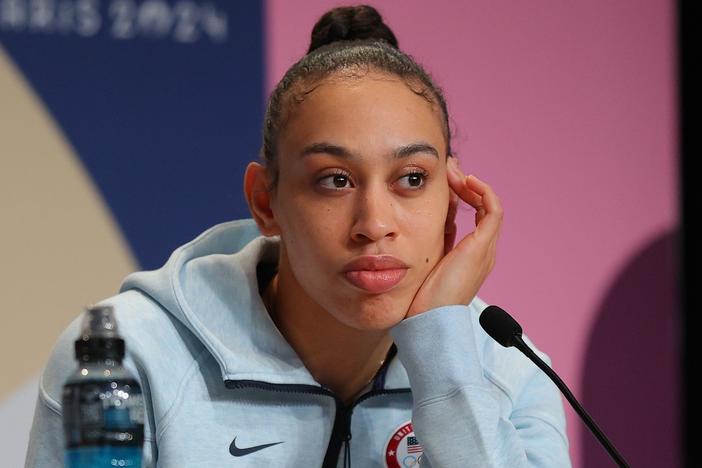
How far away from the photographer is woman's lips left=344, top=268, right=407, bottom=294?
1420 millimetres

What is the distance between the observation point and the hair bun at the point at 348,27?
1.69 metres

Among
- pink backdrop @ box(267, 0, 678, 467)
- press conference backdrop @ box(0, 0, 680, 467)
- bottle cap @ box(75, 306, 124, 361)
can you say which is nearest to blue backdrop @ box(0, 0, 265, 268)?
press conference backdrop @ box(0, 0, 680, 467)

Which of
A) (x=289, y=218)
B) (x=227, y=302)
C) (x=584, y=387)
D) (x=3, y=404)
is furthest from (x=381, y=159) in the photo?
(x=584, y=387)

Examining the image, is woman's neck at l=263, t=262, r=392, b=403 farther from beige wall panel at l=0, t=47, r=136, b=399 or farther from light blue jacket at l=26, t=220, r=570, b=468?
beige wall panel at l=0, t=47, r=136, b=399

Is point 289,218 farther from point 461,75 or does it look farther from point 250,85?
point 461,75

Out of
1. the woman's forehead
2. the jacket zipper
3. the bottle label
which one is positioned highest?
the woman's forehead

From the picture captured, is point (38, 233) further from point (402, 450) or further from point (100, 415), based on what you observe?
point (100, 415)

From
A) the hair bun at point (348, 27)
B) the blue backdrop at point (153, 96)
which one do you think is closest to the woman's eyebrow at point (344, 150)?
the hair bun at point (348, 27)

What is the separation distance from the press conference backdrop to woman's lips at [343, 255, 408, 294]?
0.78m

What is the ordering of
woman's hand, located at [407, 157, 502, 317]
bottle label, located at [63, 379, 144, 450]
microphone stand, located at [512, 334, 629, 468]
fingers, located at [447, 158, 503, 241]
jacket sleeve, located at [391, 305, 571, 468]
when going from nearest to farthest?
bottle label, located at [63, 379, 144, 450]
microphone stand, located at [512, 334, 629, 468]
jacket sleeve, located at [391, 305, 571, 468]
woman's hand, located at [407, 157, 502, 317]
fingers, located at [447, 158, 503, 241]

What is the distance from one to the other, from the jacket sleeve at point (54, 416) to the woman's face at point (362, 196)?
11.4 inches

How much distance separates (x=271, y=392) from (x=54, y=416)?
0.95 ft

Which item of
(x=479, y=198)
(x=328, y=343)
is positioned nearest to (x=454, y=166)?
(x=479, y=198)

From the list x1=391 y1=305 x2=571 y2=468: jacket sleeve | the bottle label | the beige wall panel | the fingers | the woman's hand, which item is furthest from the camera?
the beige wall panel
